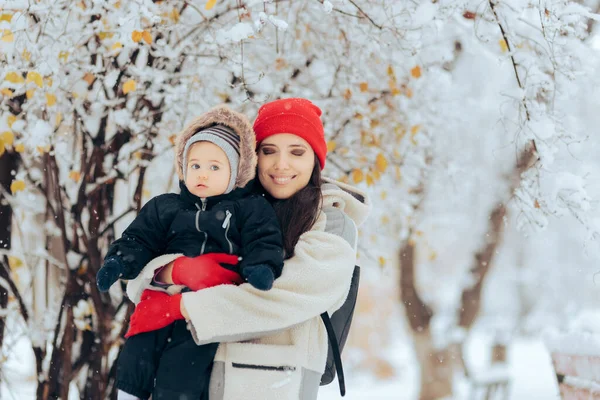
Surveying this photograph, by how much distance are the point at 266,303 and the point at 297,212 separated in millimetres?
439

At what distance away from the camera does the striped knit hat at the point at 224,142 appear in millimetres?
2277

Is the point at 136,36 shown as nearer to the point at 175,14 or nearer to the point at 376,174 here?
the point at 175,14

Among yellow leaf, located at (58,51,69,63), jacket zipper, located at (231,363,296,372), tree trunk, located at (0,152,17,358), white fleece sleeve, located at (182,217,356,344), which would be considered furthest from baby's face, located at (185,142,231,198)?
tree trunk, located at (0,152,17,358)

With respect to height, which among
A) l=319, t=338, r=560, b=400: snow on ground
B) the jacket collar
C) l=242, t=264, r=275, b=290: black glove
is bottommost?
l=319, t=338, r=560, b=400: snow on ground

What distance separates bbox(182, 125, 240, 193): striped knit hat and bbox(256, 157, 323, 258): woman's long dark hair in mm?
262

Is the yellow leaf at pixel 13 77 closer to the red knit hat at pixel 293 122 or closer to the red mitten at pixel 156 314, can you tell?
the red knit hat at pixel 293 122

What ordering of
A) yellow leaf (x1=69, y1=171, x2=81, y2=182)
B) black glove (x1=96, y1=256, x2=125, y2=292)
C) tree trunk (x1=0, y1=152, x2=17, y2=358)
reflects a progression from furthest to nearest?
tree trunk (x1=0, y1=152, x2=17, y2=358)
yellow leaf (x1=69, y1=171, x2=81, y2=182)
black glove (x1=96, y1=256, x2=125, y2=292)

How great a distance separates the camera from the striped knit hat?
2.28 m

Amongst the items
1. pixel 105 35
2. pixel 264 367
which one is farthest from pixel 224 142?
pixel 105 35

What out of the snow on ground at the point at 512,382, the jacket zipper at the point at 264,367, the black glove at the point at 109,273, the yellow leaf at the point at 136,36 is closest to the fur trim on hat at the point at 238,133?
the black glove at the point at 109,273

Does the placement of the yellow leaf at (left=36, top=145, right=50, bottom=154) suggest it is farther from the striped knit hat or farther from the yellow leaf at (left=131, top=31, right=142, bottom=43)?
the striped knit hat

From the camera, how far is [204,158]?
227 centimetres

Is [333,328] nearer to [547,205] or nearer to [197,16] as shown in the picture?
[547,205]

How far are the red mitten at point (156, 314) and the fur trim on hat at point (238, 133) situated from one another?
1.60 feet
